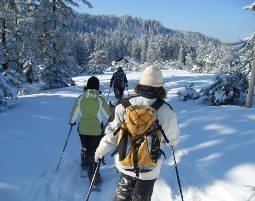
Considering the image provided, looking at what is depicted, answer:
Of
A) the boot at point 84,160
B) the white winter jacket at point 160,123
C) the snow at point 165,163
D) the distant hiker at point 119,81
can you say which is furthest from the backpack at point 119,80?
the white winter jacket at point 160,123

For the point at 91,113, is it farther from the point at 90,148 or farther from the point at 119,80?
the point at 119,80

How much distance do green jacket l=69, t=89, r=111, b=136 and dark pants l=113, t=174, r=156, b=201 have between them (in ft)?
11.2

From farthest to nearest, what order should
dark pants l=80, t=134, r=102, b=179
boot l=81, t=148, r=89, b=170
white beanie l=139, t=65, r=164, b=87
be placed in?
1. boot l=81, t=148, r=89, b=170
2. dark pants l=80, t=134, r=102, b=179
3. white beanie l=139, t=65, r=164, b=87

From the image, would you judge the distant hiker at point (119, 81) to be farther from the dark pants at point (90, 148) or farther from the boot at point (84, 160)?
the dark pants at point (90, 148)

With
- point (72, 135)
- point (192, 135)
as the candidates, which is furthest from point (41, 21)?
point (192, 135)

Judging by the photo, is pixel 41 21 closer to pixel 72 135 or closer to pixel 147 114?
pixel 72 135

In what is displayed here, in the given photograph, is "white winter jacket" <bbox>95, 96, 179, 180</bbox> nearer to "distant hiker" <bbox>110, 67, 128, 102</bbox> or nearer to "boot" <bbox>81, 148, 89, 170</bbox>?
"boot" <bbox>81, 148, 89, 170</bbox>

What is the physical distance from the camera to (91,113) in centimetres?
857

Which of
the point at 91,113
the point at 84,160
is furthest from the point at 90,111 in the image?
the point at 84,160

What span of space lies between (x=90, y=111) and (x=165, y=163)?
2.53 meters

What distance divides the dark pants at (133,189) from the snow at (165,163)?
2761 millimetres

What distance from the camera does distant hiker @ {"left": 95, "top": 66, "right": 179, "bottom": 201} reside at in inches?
186

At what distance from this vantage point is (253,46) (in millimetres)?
20484

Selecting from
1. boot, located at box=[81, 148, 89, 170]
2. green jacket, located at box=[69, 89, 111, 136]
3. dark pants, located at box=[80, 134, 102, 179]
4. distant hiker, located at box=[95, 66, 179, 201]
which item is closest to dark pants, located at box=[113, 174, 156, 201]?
distant hiker, located at box=[95, 66, 179, 201]
